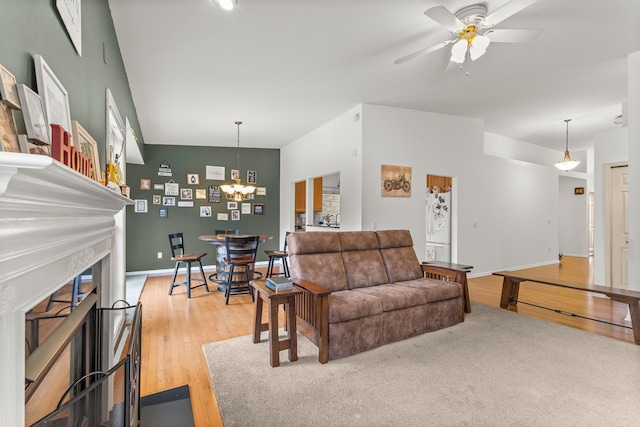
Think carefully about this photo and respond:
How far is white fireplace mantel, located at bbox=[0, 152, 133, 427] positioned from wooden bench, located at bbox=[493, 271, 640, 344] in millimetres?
4147

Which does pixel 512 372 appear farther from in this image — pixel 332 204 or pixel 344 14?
pixel 332 204

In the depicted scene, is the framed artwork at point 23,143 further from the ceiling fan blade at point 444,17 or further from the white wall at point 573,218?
the white wall at point 573,218

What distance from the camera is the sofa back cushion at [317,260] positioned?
9.71 feet

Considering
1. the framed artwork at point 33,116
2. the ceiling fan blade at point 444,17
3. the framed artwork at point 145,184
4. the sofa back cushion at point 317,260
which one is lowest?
the sofa back cushion at point 317,260

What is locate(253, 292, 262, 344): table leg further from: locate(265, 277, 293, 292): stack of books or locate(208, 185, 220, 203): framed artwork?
locate(208, 185, 220, 203): framed artwork

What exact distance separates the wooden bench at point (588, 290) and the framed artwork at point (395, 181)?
1.81m

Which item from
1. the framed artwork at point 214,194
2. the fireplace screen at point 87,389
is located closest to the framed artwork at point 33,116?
the fireplace screen at point 87,389

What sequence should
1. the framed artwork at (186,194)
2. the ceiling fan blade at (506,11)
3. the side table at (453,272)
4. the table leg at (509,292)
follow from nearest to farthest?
the ceiling fan blade at (506,11) < the side table at (453,272) < the table leg at (509,292) < the framed artwork at (186,194)

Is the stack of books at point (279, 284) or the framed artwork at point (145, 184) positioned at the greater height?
Answer: the framed artwork at point (145, 184)

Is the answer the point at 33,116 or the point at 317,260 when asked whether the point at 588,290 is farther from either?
the point at 33,116

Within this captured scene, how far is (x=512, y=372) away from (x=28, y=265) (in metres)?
2.86

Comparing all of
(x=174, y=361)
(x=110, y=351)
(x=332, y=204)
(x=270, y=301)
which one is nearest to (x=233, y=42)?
(x=270, y=301)

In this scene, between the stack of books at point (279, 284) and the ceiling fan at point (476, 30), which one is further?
the stack of books at point (279, 284)

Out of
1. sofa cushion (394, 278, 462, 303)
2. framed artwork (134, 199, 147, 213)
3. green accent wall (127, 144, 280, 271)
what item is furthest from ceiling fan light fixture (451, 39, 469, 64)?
framed artwork (134, 199, 147, 213)
